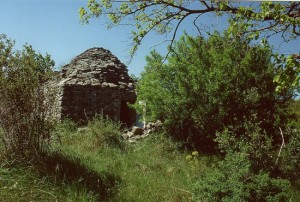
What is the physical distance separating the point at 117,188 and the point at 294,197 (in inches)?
145

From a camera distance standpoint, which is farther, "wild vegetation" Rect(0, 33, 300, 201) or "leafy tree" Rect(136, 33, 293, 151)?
"leafy tree" Rect(136, 33, 293, 151)

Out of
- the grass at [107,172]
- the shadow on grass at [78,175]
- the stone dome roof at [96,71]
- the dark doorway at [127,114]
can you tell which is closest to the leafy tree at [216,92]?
the grass at [107,172]

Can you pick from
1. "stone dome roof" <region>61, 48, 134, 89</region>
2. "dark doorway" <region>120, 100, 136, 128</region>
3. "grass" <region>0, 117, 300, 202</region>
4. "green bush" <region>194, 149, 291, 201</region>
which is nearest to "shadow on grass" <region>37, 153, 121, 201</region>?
"grass" <region>0, 117, 300, 202</region>

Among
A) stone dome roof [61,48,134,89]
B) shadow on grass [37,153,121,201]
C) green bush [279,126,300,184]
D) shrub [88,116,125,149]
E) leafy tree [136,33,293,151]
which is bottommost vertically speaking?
shadow on grass [37,153,121,201]

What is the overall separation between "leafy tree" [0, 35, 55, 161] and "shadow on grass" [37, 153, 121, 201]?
1.34 ft

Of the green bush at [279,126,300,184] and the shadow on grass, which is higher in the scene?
the green bush at [279,126,300,184]

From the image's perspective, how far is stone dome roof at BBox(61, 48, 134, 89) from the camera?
16422 mm

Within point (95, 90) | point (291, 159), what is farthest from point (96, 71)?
point (291, 159)

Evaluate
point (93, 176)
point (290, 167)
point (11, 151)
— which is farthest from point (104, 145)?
point (290, 167)

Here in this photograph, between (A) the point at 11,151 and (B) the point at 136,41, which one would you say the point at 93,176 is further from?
(B) the point at 136,41

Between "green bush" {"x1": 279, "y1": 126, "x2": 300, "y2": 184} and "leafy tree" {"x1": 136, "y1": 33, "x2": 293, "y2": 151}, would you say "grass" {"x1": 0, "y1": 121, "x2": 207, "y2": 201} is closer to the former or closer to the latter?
"leafy tree" {"x1": 136, "y1": 33, "x2": 293, "y2": 151}

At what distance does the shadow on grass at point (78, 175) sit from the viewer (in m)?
6.08

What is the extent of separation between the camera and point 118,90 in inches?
641

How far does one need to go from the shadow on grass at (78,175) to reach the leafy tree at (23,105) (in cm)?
41
